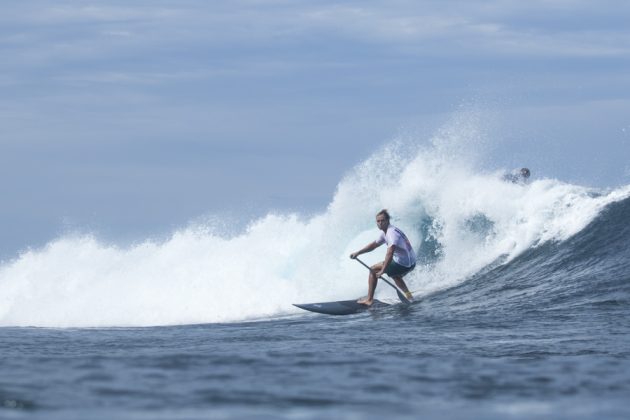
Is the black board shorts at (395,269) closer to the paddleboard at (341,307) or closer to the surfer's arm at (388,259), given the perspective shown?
the surfer's arm at (388,259)

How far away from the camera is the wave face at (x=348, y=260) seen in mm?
17688

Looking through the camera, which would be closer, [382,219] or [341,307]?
[341,307]

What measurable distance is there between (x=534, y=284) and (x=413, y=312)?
112 inches

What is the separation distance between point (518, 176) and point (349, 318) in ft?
29.8

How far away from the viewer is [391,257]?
Answer: 51.3ft

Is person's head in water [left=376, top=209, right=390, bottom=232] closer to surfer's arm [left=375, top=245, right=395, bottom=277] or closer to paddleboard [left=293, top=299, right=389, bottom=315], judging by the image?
surfer's arm [left=375, top=245, right=395, bottom=277]

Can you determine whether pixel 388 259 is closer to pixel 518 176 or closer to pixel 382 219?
pixel 382 219

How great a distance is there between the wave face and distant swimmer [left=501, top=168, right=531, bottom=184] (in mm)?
270

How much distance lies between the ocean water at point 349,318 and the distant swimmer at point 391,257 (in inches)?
23.7

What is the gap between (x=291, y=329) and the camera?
44.6 ft

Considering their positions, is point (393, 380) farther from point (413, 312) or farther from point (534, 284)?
point (534, 284)

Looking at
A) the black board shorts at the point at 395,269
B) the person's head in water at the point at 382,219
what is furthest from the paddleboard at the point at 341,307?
the person's head in water at the point at 382,219

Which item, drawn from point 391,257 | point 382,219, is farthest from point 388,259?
point 382,219

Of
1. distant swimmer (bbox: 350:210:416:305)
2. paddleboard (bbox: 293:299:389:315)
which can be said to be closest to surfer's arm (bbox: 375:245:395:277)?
distant swimmer (bbox: 350:210:416:305)
